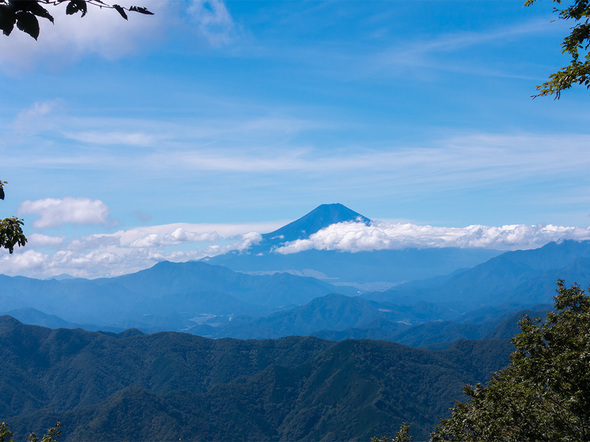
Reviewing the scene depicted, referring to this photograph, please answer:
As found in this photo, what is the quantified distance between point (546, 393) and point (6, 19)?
22767mm

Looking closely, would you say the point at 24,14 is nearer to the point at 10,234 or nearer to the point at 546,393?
the point at 10,234

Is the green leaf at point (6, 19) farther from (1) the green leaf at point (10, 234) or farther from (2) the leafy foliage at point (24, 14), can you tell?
(1) the green leaf at point (10, 234)

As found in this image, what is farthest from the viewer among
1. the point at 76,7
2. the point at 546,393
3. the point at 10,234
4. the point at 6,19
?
the point at 546,393

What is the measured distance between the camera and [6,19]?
4.14 m

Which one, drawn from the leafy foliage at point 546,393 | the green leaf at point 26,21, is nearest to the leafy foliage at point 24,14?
the green leaf at point 26,21

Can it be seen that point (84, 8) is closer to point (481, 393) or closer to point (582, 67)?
point (582, 67)

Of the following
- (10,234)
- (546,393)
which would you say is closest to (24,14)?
(10,234)

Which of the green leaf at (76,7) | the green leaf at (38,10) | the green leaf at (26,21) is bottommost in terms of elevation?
the green leaf at (26,21)

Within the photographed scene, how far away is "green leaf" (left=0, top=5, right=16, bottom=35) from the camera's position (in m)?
4.09

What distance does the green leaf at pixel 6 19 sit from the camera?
4.09m

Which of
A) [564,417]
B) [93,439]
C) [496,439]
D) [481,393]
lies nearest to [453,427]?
[481,393]

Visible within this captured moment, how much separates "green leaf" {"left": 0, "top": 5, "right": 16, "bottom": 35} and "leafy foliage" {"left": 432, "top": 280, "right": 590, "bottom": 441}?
19.7 meters

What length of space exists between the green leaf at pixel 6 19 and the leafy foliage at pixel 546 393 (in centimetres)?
1967

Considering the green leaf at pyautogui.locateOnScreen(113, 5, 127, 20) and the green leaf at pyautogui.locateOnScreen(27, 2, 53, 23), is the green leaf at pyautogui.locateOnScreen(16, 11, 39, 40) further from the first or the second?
the green leaf at pyautogui.locateOnScreen(113, 5, 127, 20)
